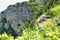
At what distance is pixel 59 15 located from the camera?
2995 centimetres

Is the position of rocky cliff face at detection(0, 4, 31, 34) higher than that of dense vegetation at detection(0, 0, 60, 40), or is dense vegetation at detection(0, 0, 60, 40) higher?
dense vegetation at detection(0, 0, 60, 40)

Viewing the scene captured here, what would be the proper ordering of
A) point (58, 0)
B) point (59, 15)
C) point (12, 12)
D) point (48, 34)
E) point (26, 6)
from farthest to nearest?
point (12, 12), point (26, 6), point (58, 0), point (59, 15), point (48, 34)

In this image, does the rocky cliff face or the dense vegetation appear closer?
the dense vegetation

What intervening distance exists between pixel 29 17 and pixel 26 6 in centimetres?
362

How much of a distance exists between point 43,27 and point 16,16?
91.2ft

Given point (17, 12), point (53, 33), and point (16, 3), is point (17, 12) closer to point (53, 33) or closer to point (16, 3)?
point (16, 3)

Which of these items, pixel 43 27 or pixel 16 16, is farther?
pixel 16 16

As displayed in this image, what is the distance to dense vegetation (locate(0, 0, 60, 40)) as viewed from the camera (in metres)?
17.6

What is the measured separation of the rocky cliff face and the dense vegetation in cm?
100

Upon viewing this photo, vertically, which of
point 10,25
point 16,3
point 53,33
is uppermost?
point 53,33

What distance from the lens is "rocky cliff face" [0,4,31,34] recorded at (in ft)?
161

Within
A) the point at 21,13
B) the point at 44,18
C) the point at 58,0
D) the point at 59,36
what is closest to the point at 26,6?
→ the point at 21,13

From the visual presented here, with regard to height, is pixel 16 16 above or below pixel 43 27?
below

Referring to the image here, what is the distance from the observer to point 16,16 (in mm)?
51312
